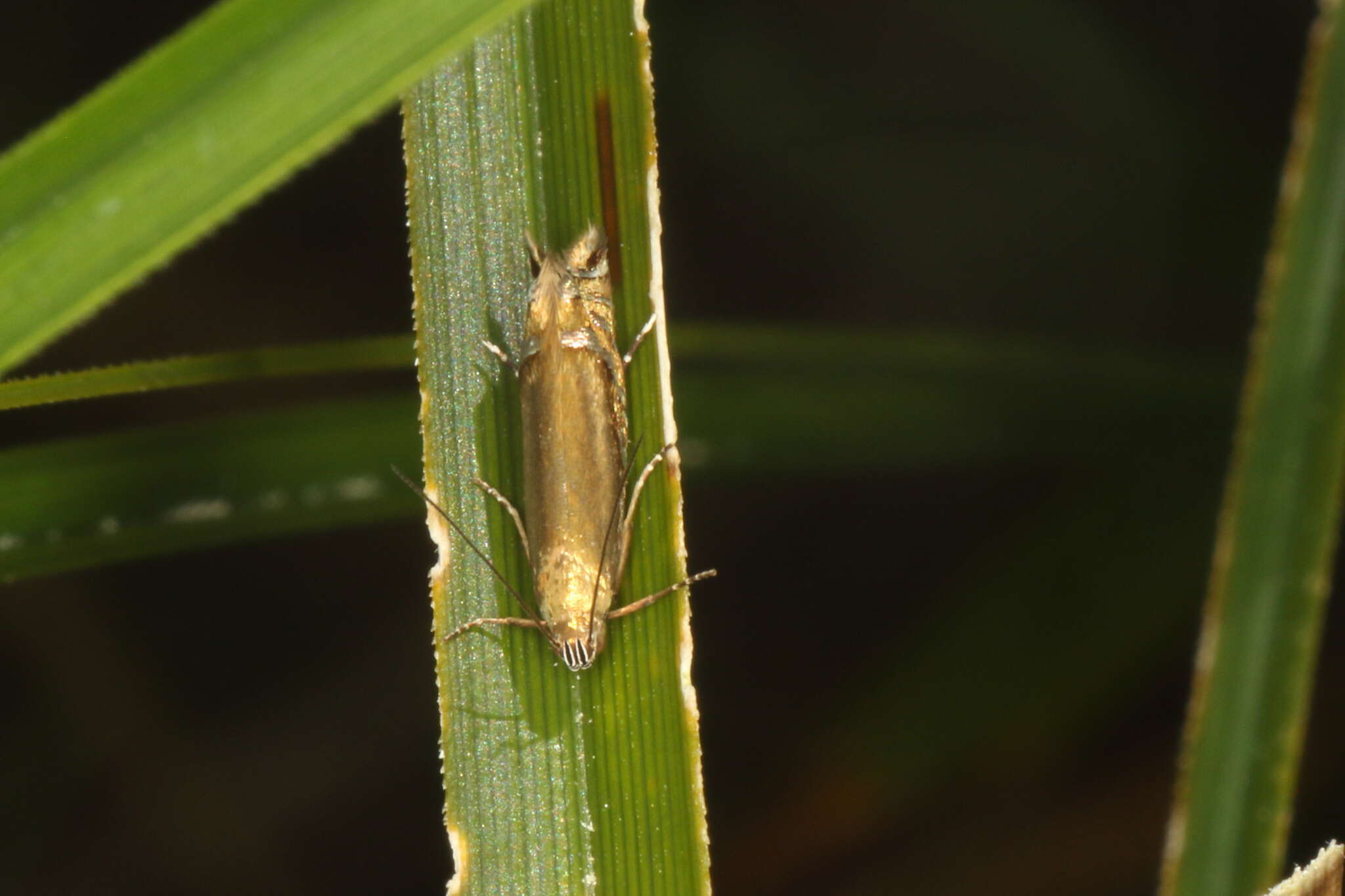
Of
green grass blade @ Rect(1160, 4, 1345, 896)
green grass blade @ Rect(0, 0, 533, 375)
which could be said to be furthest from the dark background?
green grass blade @ Rect(0, 0, 533, 375)

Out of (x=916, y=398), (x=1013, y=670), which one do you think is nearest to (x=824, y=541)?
(x=916, y=398)

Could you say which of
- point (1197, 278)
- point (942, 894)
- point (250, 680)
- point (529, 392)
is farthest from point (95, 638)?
point (1197, 278)

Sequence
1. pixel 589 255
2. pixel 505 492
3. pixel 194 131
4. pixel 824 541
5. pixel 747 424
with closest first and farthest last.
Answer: pixel 194 131
pixel 589 255
pixel 505 492
pixel 747 424
pixel 824 541

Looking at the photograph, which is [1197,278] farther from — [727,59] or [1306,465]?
[727,59]

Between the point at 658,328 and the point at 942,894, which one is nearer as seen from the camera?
the point at 658,328

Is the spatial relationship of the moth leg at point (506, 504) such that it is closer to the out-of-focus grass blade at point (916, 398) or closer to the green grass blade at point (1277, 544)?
the out-of-focus grass blade at point (916, 398)

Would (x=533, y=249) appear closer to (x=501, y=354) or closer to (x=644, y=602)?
(x=501, y=354)
